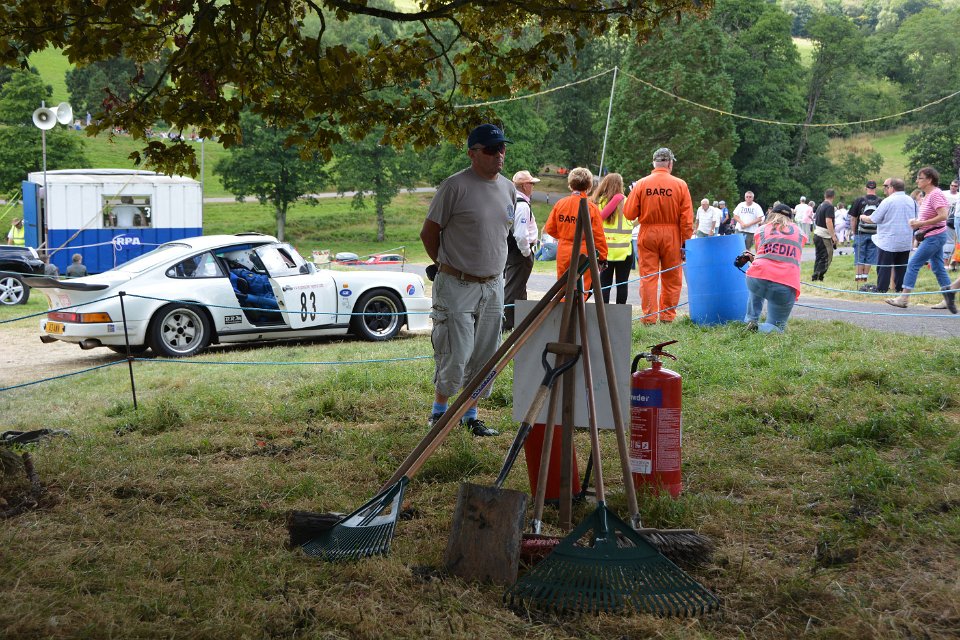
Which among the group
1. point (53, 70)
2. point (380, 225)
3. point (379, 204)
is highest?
point (53, 70)

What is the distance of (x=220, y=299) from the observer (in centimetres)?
1085

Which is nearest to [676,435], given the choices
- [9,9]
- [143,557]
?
[143,557]

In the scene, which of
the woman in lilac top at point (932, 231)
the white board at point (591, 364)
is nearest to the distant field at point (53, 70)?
the woman in lilac top at point (932, 231)

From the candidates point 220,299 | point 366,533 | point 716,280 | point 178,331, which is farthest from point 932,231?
point 366,533

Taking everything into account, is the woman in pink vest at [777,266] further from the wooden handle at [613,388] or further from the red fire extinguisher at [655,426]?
the wooden handle at [613,388]

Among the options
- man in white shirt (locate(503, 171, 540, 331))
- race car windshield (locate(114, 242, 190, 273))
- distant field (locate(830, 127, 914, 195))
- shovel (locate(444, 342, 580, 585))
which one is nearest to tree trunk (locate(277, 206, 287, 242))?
race car windshield (locate(114, 242, 190, 273))

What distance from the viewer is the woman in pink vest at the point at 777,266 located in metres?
9.29

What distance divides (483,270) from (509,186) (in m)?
0.64

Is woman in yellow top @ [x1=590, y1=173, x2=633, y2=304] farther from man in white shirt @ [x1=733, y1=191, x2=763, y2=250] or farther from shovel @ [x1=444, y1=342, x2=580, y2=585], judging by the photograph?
man in white shirt @ [x1=733, y1=191, x2=763, y2=250]

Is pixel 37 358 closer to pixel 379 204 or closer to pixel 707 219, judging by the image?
pixel 707 219

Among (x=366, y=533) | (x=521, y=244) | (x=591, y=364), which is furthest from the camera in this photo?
(x=521, y=244)

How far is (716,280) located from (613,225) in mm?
1382

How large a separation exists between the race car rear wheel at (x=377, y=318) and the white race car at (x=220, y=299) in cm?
1

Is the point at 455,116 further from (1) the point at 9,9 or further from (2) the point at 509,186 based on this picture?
(1) the point at 9,9
